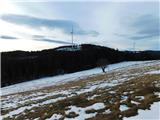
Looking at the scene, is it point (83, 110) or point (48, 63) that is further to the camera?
point (48, 63)

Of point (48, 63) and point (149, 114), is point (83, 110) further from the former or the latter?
point (48, 63)

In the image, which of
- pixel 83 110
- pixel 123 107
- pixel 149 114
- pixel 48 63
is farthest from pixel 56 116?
pixel 48 63

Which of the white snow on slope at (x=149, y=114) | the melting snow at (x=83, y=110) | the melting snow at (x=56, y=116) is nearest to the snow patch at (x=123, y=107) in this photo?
the white snow on slope at (x=149, y=114)

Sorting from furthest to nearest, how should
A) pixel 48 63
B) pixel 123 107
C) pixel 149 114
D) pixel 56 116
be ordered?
pixel 48 63 → pixel 56 116 → pixel 123 107 → pixel 149 114

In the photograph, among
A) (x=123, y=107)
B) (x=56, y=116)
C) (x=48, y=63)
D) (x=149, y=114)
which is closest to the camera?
(x=149, y=114)

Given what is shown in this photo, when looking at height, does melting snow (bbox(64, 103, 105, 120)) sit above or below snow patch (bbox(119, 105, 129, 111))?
below

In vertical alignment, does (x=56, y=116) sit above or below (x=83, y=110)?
below

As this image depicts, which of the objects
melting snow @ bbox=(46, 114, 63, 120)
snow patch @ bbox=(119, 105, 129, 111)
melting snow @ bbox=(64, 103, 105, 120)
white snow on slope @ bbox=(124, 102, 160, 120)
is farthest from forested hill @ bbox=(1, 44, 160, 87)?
white snow on slope @ bbox=(124, 102, 160, 120)

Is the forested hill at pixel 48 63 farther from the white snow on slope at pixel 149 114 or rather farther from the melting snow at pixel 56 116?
the white snow on slope at pixel 149 114

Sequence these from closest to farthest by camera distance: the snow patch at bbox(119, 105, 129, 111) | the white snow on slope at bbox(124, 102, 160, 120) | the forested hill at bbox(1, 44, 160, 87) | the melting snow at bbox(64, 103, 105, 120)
→ the white snow on slope at bbox(124, 102, 160, 120)
the snow patch at bbox(119, 105, 129, 111)
the melting snow at bbox(64, 103, 105, 120)
the forested hill at bbox(1, 44, 160, 87)

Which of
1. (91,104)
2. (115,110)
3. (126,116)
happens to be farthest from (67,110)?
(126,116)

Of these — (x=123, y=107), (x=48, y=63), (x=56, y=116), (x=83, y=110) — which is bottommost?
(x=48, y=63)

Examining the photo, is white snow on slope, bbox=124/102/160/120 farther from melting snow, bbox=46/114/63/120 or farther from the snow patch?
melting snow, bbox=46/114/63/120

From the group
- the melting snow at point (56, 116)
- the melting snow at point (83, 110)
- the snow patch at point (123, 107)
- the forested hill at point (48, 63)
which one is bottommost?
the forested hill at point (48, 63)
